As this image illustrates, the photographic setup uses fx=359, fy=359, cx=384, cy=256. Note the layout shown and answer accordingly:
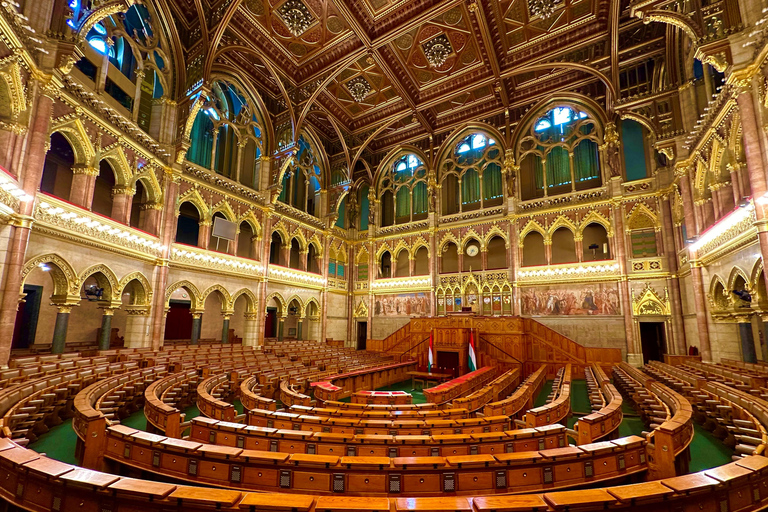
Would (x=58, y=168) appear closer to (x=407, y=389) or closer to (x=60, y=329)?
(x=60, y=329)

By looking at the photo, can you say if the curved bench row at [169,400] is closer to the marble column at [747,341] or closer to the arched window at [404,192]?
the marble column at [747,341]

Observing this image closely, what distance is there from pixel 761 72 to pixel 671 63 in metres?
7.98

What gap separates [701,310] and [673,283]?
3613 millimetres

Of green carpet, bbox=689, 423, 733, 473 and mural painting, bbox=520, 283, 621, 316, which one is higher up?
mural painting, bbox=520, 283, 621, 316

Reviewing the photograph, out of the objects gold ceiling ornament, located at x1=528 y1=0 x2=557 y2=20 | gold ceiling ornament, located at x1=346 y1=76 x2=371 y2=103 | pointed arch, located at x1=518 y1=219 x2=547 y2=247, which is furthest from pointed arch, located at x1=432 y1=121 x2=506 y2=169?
gold ceiling ornament, located at x1=528 y1=0 x2=557 y2=20

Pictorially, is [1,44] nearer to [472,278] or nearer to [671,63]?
[472,278]

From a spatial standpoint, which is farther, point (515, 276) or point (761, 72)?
point (515, 276)

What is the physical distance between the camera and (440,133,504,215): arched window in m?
21.5

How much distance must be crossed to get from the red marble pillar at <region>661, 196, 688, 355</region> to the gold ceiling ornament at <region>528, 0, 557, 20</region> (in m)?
9.56

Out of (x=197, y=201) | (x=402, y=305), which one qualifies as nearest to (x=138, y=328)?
(x=197, y=201)

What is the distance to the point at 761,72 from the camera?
8.38 m

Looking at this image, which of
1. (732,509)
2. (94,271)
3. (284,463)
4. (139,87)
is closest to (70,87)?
(139,87)

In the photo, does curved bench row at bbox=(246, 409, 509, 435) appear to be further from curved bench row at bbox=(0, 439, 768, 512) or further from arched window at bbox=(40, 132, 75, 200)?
arched window at bbox=(40, 132, 75, 200)

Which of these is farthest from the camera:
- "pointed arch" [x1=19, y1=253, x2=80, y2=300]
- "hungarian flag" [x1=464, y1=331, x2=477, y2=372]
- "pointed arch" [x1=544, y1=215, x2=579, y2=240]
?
"pointed arch" [x1=544, y1=215, x2=579, y2=240]
